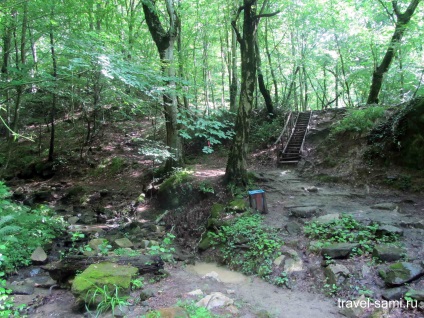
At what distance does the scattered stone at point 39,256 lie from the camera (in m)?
5.74

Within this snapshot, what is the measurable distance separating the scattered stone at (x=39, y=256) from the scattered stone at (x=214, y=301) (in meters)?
3.96

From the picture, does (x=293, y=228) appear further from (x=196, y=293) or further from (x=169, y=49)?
(x=169, y=49)

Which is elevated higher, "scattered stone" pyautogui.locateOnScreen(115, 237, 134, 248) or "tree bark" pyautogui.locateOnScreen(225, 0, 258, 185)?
"tree bark" pyautogui.locateOnScreen(225, 0, 258, 185)

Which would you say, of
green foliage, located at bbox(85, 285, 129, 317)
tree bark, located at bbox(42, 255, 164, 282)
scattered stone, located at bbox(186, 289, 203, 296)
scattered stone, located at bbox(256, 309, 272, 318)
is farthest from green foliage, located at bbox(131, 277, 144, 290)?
scattered stone, located at bbox(256, 309, 272, 318)

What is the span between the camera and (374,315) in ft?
11.9

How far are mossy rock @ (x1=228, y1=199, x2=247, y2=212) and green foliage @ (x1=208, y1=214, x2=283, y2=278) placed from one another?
47 centimetres

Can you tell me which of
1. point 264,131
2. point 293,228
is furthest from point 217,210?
point 264,131

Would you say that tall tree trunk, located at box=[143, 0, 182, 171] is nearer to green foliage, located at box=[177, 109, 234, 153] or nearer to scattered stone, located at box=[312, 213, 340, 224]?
green foliage, located at box=[177, 109, 234, 153]

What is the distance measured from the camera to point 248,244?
606 centimetres

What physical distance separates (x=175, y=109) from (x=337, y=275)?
805cm

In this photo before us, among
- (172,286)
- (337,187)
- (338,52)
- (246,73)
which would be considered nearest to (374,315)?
(172,286)

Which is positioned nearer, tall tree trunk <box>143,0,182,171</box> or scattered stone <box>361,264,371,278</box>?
scattered stone <box>361,264,371,278</box>

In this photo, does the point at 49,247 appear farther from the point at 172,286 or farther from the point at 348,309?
the point at 348,309

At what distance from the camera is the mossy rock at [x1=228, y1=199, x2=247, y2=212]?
766 centimetres
